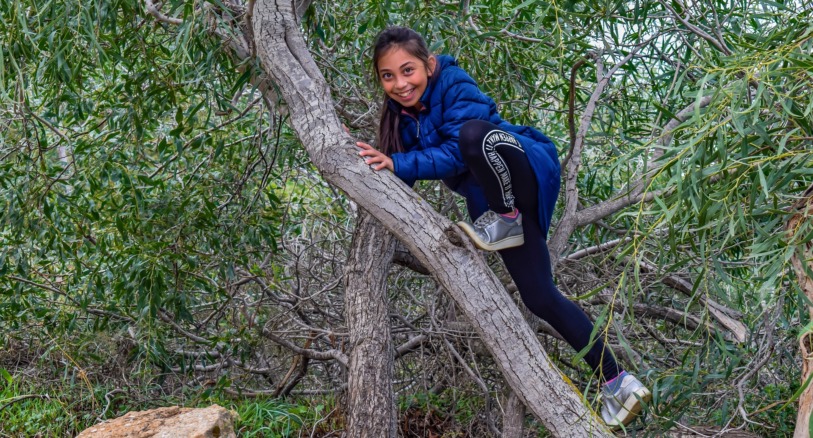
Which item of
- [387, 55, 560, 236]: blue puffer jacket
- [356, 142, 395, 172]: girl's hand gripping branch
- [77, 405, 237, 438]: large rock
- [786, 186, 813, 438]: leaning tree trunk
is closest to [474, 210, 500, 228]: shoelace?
[387, 55, 560, 236]: blue puffer jacket

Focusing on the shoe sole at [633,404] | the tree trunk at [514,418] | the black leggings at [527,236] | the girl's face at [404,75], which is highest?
the girl's face at [404,75]

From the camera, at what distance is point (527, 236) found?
2.85 meters

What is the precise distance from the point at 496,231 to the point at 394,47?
0.70m

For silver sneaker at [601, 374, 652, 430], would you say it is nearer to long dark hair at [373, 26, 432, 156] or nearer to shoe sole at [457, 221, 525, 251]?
shoe sole at [457, 221, 525, 251]

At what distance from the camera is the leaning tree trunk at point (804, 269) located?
6.48 ft

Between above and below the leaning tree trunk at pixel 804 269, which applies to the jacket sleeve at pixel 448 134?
above

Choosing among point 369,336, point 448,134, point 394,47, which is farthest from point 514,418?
point 394,47

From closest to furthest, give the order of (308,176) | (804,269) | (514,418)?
1. (804,269)
2. (514,418)
3. (308,176)

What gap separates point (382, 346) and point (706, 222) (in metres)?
1.44

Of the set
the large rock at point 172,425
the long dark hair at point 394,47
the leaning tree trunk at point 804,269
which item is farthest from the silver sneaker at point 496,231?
the large rock at point 172,425

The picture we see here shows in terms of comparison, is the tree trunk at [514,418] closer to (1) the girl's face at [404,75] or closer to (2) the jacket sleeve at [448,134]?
(2) the jacket sleeve at [448,134]

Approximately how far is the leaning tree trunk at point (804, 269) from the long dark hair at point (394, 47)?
128 centimetres

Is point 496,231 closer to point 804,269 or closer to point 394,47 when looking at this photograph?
point 394,47

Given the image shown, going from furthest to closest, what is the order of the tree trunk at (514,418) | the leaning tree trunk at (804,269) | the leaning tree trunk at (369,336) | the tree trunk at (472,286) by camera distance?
the leaning tree trunk at (369,336) < the tree trunk at (514,418) < the tree trunk at (472,286) < the leaning tree trunk at (804,269)
